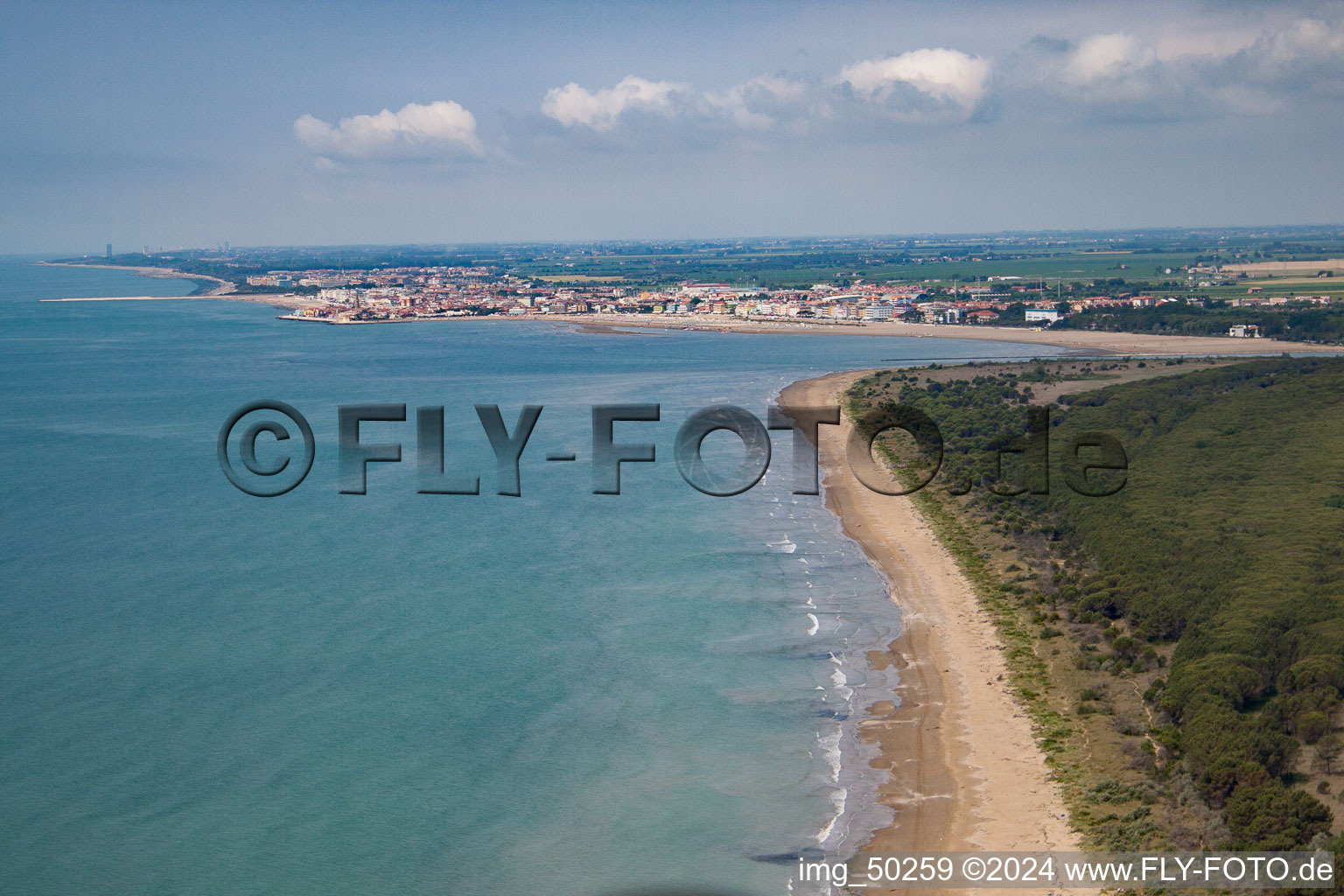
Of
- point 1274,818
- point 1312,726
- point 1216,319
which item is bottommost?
point 1274,818

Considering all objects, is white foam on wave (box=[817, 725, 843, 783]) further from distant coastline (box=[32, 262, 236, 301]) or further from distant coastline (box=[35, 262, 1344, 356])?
distant coastline (box=[32, 262, 236, 301])

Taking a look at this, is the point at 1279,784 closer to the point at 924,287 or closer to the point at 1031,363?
the point at 1031,363

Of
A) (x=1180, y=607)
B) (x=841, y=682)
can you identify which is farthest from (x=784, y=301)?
(x=841, y=682)

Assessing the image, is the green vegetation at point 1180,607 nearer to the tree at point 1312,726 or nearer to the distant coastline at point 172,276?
the tree at point 1312,726

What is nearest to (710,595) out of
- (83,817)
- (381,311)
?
(83,817)

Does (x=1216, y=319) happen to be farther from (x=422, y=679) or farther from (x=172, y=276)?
(x=172, y=276)
